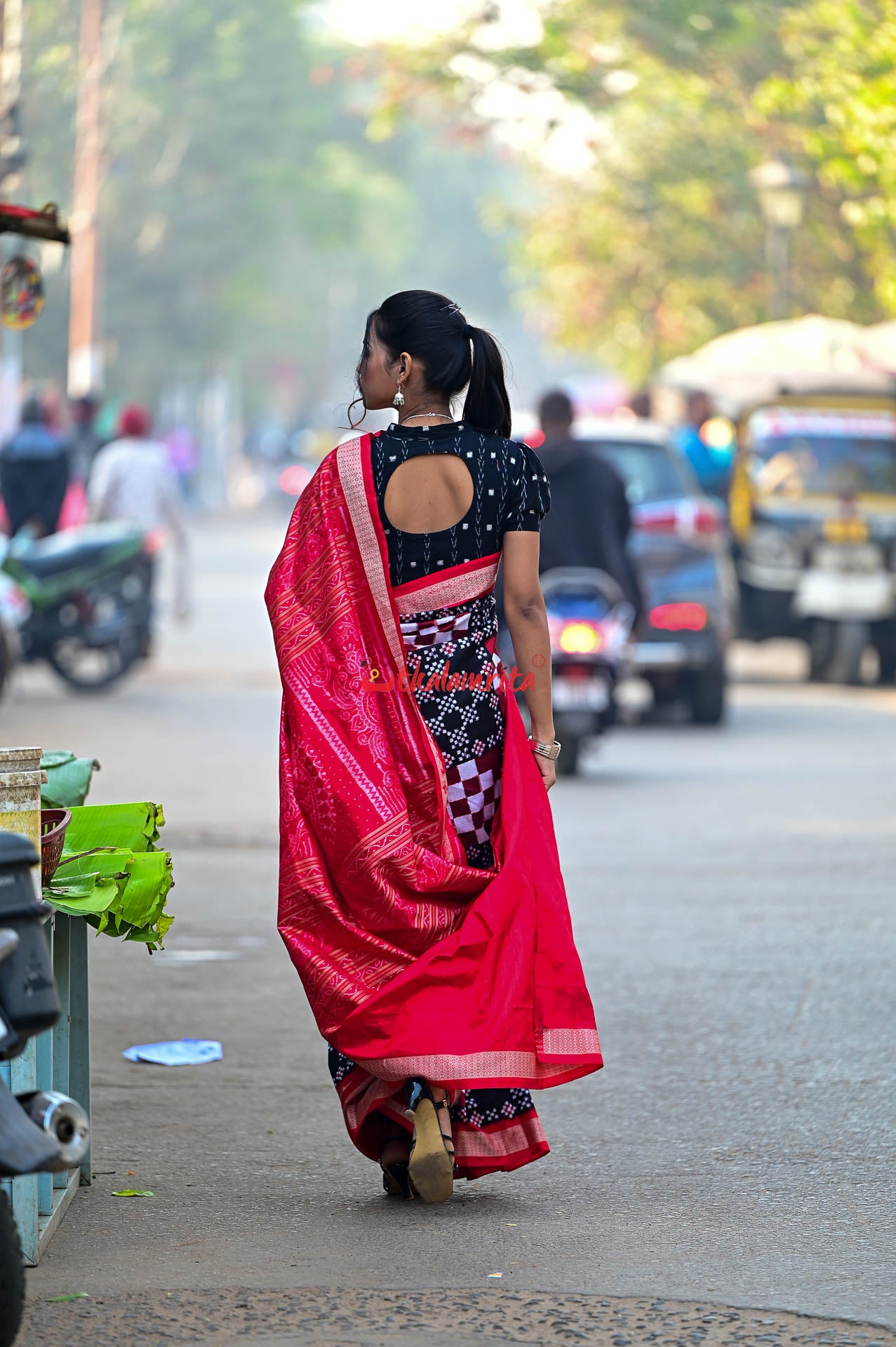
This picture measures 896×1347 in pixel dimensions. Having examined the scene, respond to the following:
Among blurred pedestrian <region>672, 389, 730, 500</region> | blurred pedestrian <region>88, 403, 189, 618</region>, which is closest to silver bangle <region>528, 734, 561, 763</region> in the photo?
blurred pedestrian <region>88, 403, 189, 618</region>

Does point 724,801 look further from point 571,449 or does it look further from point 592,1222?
point 592,1222

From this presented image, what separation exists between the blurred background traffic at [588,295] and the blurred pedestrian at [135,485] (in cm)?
3

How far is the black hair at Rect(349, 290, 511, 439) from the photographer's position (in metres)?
4.73

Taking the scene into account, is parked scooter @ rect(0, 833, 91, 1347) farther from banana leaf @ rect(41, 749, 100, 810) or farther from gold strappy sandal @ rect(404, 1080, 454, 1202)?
banana leaf @ rect(41, 749, 100, 810)

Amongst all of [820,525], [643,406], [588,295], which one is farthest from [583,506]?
[588,295]

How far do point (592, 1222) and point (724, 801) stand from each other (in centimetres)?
696

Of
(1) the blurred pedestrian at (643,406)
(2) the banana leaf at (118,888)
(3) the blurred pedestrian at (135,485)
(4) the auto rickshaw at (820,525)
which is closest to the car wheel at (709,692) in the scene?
(4) the auto rickshaw at (820,525)

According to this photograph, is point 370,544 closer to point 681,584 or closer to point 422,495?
point 422,495

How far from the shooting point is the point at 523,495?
477 cm

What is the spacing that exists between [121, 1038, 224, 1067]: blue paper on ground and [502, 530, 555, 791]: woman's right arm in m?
1.65

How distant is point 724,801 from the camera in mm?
11375

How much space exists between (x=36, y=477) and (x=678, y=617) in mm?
5025

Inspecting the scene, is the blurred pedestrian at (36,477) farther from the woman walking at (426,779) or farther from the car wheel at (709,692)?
the woman walking at (426,779)

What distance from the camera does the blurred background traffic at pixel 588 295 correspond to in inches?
581
